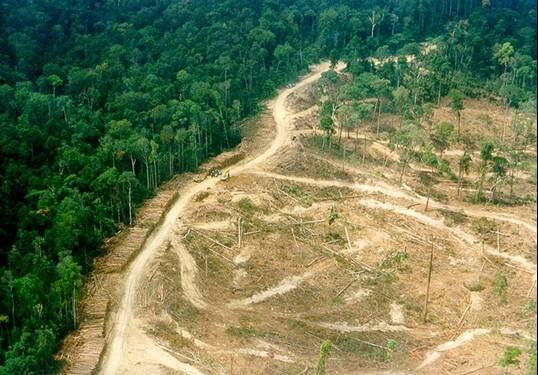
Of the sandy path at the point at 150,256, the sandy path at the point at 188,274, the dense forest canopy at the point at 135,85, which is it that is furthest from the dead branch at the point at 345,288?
the dense forest canopy at the point at 135,85

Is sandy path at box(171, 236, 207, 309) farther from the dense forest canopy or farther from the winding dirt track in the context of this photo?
the dense forest canopy

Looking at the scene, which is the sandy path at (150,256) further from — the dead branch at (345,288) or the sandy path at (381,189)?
the dead branch at (345,288)

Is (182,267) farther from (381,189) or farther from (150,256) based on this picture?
(381,189)

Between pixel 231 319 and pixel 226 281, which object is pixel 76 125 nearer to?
pixel 226 281

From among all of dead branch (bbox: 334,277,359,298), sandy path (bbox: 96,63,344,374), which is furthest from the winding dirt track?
dead branch (bbox: 334,277,359,298)

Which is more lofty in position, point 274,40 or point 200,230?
point 274,40

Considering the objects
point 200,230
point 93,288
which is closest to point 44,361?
point 93,288

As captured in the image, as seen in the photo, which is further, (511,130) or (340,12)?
(340,12)
